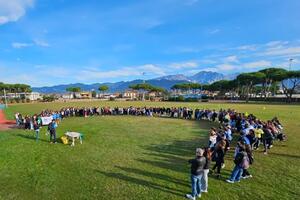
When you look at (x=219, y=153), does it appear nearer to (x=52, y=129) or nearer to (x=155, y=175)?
(x=155, y=175)

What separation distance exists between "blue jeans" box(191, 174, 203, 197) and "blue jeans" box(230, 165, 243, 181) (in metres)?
1.96

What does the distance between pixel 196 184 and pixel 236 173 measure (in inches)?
87.3

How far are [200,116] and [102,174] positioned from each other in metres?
21.3

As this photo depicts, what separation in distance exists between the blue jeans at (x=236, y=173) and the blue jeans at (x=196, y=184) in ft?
6.44

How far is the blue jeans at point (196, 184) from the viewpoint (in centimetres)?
793

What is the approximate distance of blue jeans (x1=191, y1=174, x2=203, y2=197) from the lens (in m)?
7.93

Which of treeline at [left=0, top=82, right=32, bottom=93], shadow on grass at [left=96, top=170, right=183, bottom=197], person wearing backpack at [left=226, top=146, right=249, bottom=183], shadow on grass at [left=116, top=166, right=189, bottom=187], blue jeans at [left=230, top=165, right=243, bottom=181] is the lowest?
shadow on grass at [left=96, top=170, right=183, bottom=197]

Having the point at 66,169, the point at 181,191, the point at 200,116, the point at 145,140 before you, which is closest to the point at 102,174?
the point at 66,169

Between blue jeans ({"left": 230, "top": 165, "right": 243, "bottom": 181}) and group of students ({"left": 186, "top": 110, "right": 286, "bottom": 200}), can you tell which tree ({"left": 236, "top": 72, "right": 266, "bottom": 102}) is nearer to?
group of students ({"left": 186, "top": 110, "right": 286, "bottom": 200})

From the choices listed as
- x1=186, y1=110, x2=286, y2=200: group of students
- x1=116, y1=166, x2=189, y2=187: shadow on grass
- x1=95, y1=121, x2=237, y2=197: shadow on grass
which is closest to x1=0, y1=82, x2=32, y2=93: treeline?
x1=95, y1=121, x2=237, y2=197: shadow on grass

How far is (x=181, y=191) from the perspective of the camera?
28.6ft

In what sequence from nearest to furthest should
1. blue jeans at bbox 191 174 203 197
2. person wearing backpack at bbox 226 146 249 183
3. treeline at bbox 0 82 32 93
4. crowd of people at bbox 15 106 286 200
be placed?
blue jeans at bbox 191 174 203 197, crowd of people at bbox 15 106 286 200, person wearing backpack at bbox 226 146 249 183, treeline at bbox 0 82 32 93

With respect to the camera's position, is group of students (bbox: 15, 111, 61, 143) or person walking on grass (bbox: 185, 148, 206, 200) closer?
person walking on grass (bbox: 185, 148, 206, 200)

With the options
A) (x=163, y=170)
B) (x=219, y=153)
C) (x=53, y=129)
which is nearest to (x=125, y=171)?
(x=163, y=170)
